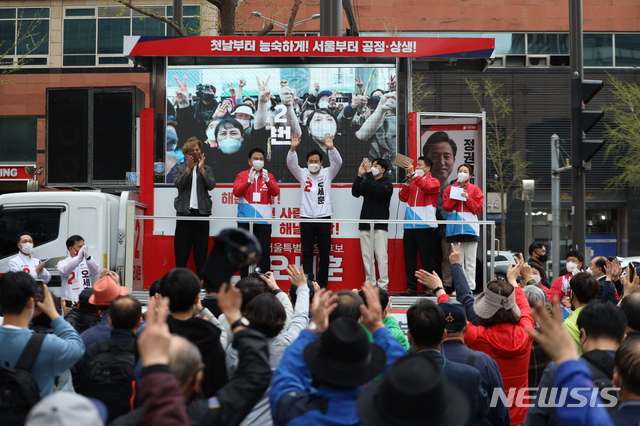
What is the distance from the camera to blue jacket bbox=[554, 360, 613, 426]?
3184 millimetres

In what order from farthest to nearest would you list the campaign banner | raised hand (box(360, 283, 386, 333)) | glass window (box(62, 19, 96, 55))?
1. glass window (box(62, 19, 96, 55))
2. the campaign banner
3. raised hand (box(360, 283, 386, 333))

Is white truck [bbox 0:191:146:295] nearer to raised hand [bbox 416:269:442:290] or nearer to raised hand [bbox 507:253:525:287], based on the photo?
raised hand [bbox 416:269:442:290]

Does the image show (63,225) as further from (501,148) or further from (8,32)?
(501,148)

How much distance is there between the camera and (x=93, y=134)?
38.9 feet

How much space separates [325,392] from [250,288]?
2.51m

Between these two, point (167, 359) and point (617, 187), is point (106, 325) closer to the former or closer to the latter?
point (167, 359)

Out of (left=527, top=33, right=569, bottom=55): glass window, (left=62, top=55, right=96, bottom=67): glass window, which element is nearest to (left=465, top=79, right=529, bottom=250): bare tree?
(left=527, top=33, right=569, bottom=55): glass window

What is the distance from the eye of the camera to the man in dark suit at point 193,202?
34.2ft

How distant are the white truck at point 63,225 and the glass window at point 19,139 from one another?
83.3ft

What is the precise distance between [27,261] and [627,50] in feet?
117

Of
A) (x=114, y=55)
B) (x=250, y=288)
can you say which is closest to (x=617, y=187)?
(x=114, y=55)

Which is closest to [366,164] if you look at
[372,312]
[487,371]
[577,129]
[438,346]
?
[577,129]

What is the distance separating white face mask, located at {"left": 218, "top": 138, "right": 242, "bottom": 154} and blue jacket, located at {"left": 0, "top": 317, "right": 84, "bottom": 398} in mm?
7034

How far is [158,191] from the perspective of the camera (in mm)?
11273
